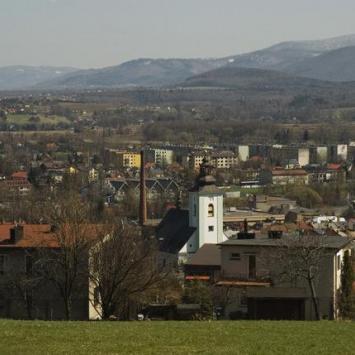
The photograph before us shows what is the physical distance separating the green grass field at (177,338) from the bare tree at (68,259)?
6.76m

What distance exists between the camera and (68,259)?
21.9 m

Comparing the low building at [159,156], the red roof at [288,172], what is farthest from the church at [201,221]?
the low building at [159,156]

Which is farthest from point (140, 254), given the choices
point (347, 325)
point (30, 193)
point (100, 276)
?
point (30, 193)

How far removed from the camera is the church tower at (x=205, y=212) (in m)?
42.7

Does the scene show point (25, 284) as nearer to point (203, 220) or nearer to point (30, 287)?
point (30, 287)

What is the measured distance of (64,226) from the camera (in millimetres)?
23266

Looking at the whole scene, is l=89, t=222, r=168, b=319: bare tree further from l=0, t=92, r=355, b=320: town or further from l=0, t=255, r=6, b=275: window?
l=0, t=255, r=6, b=275: window

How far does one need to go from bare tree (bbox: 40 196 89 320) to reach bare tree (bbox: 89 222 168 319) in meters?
0.27

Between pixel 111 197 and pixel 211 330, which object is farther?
pixel 111 197

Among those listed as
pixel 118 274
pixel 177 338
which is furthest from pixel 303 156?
pixel 177 338

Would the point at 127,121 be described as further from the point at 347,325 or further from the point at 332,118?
the point at 347,325

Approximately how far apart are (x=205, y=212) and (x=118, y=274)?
21781 millimetres

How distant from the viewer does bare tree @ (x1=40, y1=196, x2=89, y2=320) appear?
21859 millimetres

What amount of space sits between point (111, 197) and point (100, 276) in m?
56.5
